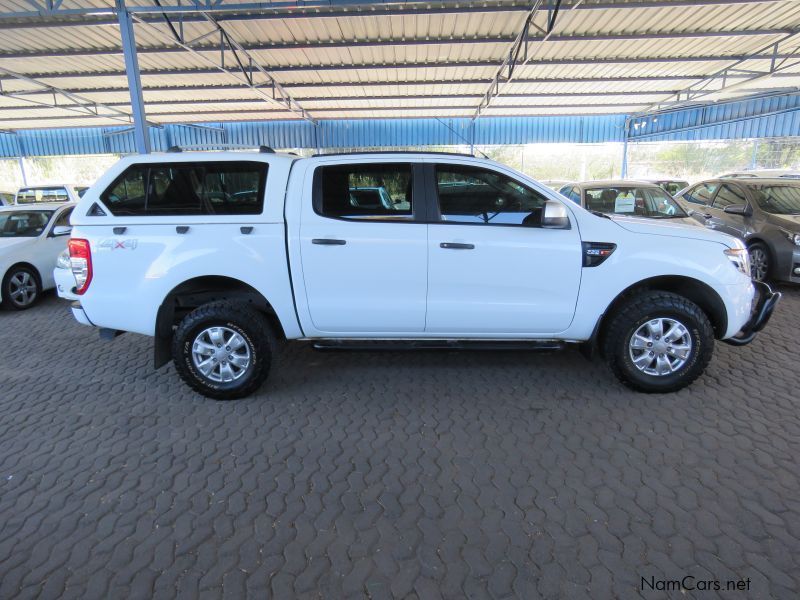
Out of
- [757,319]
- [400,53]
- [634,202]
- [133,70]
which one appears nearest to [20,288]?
[133,70]

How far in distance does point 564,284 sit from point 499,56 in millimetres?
10909

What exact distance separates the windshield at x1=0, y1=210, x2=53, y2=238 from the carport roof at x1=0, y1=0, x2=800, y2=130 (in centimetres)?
338

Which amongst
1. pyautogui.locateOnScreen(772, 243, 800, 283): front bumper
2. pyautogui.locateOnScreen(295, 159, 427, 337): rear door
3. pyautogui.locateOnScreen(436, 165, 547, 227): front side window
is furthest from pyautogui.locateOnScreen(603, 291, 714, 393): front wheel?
pyautogui.locateOnScreen(772, 243, 800, 283): front bumper

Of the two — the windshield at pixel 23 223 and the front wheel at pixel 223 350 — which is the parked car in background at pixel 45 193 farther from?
the front wheel at pixel 223 350

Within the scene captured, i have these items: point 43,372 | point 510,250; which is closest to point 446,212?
point 510,250

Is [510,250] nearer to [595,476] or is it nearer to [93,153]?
[595,476]

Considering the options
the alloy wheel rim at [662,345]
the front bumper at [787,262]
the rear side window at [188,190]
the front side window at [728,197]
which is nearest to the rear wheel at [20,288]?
the rear side window at [188,190]

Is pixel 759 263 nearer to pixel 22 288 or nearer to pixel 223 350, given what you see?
pixel 223 350

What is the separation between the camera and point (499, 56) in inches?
493

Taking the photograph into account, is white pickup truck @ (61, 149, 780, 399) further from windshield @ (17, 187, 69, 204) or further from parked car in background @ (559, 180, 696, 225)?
windshield @ (17, 187, 69, 204)

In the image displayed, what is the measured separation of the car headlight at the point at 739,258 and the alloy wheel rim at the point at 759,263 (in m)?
4.25

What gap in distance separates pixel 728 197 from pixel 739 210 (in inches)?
34.2

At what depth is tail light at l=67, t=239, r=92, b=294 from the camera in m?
3.76

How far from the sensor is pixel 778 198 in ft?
25.2
